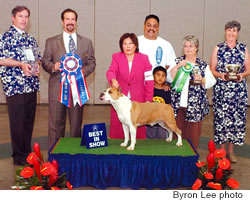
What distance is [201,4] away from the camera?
10.4 m

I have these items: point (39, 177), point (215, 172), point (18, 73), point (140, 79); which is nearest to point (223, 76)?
point (140, 79)

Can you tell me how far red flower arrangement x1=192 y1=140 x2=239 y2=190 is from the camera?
3.36 m

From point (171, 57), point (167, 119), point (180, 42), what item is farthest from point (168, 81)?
point (180, 42)

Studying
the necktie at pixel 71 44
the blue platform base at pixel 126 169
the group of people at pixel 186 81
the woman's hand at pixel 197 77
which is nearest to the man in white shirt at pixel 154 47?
the group of people at pixel 186 81

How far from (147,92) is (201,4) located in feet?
21.9

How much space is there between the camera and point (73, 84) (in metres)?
4.66

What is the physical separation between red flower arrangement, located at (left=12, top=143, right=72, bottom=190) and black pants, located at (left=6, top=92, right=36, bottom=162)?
131 centimetres

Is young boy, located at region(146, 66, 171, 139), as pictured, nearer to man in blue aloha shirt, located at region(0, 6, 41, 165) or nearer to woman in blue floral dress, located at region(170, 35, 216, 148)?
woman in blue floral dress, located at region(170, 35, 216, 148)

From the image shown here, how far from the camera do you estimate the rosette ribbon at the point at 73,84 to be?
4.54 m

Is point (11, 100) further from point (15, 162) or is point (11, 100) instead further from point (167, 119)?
point (167, 119)

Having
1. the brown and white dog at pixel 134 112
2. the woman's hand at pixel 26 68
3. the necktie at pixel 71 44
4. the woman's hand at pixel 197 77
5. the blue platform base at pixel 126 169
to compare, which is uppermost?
the necktie at pixel 71 44

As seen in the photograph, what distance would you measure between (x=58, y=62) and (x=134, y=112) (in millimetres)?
1266

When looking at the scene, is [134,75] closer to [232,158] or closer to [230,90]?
[230,90]

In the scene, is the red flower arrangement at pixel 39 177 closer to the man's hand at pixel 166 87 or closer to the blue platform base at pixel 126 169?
the blue platform base at pixel 126 169
